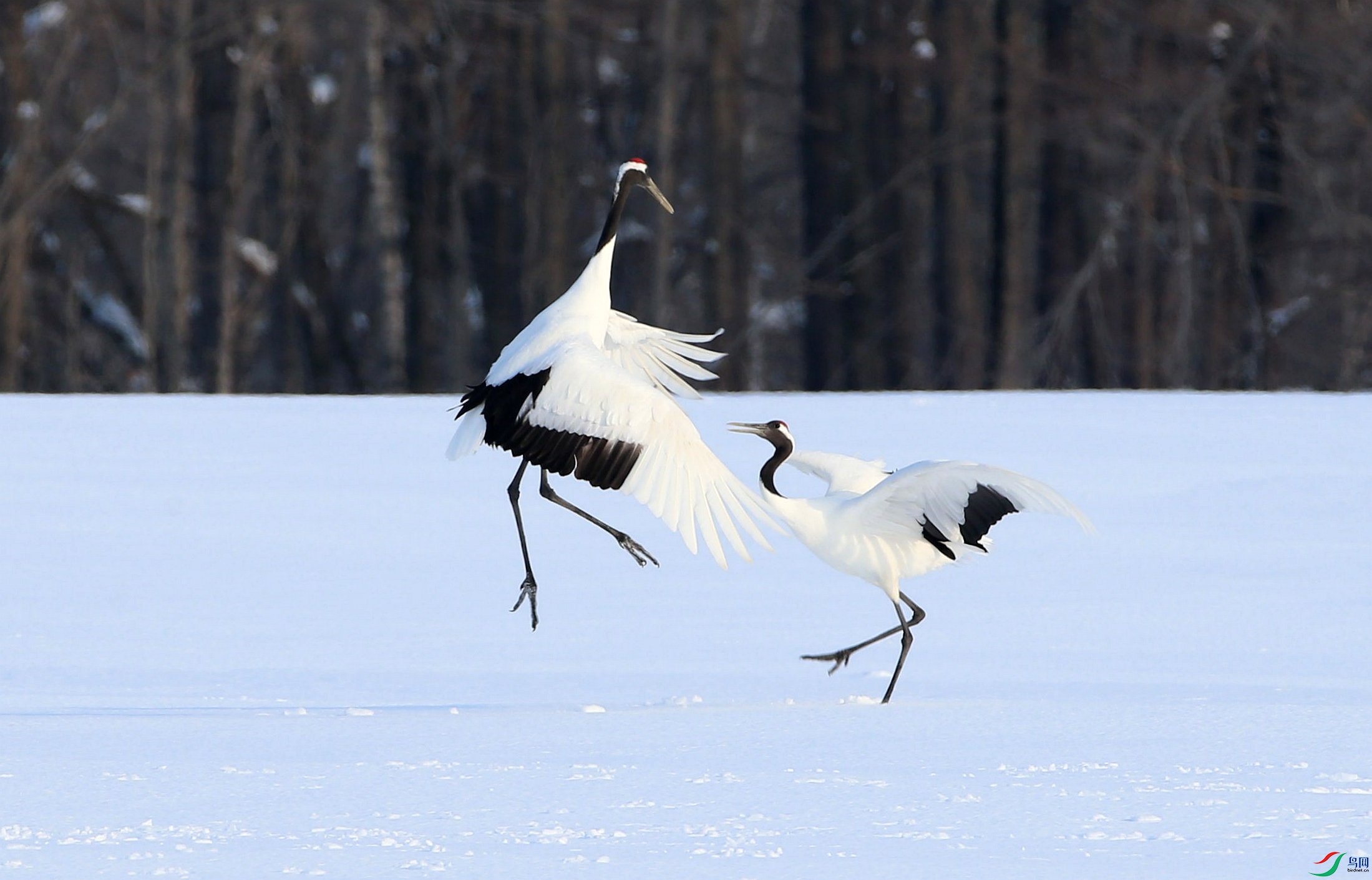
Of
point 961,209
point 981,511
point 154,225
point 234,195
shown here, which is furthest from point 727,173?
point 981,511

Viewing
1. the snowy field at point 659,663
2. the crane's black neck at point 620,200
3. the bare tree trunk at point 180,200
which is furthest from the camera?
the bare tree trunk at point 180,200

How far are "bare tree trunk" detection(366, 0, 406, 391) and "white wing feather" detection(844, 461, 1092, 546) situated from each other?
15.9m

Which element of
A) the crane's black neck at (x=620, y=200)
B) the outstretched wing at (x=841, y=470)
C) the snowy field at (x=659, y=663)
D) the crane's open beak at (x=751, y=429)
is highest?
the crane's black neck at (x=620, y=200)

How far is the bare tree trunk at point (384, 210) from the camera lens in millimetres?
21875

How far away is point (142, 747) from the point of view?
5254 mm

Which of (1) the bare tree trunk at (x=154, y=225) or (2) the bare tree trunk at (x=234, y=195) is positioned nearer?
(1) the bare tree trunk at (x=154, y=225)

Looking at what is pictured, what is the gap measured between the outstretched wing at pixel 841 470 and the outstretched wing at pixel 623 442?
0.41 metres

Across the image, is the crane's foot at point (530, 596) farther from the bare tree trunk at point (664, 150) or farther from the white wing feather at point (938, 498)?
the bare tree trunk at point (664, 150)

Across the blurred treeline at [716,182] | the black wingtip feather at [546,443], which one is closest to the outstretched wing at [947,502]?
the black wingtip feather at [546,443]

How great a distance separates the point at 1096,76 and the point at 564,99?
5.68m

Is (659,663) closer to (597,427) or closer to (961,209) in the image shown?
(597,427)

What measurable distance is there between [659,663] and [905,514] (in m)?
1.12

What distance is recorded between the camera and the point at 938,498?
244 inches

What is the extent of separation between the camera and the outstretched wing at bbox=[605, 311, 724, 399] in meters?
7.64
